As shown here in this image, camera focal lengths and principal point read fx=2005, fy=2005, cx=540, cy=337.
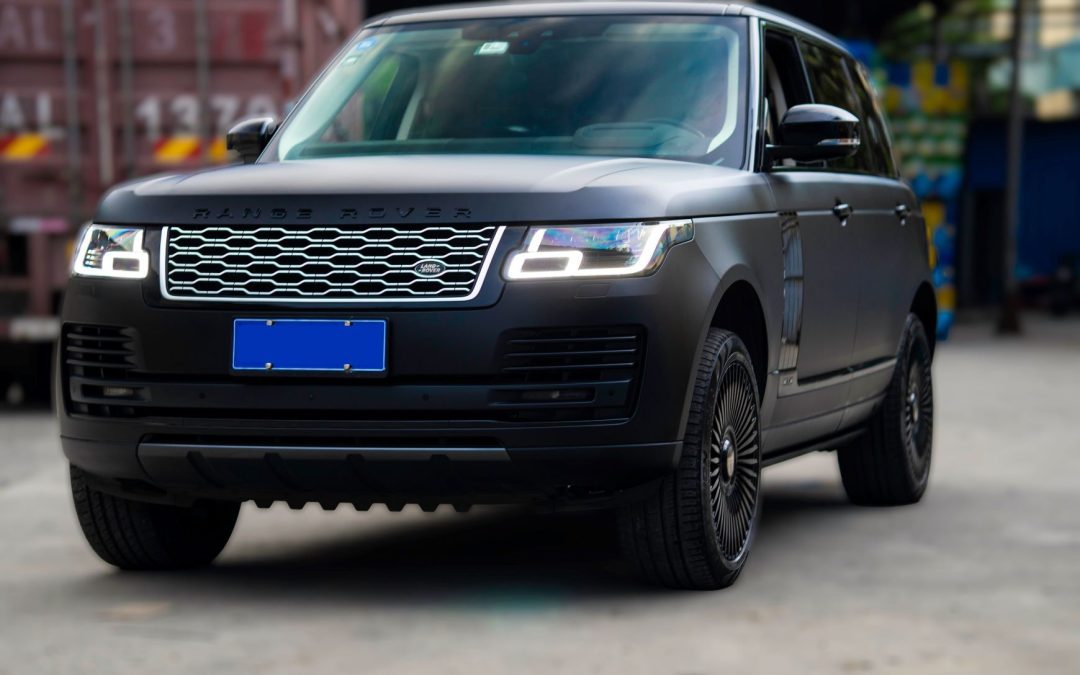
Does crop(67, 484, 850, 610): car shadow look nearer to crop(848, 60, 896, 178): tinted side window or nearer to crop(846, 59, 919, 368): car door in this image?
crop(846, 59, 919, 368): car door

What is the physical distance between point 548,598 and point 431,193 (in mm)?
1193

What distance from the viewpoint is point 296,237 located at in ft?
17.2

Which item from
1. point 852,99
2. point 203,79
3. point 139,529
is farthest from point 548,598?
point 203,79

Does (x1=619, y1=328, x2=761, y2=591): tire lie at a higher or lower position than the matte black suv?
lower

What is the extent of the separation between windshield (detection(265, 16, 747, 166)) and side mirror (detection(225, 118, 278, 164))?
0.41ft

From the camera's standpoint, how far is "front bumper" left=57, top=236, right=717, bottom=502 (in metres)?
5.07

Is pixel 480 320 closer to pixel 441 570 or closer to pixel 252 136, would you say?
pixel 441 570

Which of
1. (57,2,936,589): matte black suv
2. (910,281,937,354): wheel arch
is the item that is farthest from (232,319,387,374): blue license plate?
(910,281,937,354): wheel arch

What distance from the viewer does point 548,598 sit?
5.54 m

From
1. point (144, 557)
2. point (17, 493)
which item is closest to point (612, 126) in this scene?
point (144, 557)

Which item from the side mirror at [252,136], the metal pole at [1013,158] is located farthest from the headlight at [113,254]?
the metal pole at [1013,158]

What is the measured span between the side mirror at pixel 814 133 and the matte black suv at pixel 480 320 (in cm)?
1

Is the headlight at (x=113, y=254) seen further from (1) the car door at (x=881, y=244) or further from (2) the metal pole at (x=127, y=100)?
(2) the metal pole at (x=127, y=100)

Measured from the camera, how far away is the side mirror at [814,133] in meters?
6.16
